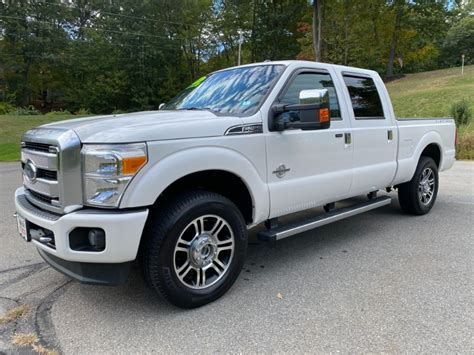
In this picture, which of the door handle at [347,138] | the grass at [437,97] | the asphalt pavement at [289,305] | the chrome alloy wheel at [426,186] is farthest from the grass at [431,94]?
the asphalt pavement at [289,305]

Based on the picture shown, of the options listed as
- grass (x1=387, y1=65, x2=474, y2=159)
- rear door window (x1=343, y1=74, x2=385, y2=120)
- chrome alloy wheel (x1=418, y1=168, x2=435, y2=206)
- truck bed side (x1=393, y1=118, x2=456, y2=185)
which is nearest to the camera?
rear door window (x1=343, y1=74, x2=385, y2=120)

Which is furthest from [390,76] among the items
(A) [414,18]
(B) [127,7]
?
(B) [127,7]

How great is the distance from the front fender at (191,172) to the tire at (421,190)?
118 inches

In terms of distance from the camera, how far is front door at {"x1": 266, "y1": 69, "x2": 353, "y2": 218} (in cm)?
363

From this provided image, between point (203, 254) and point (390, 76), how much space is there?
4273cm

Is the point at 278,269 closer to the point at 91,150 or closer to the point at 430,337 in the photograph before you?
the point at 430,337

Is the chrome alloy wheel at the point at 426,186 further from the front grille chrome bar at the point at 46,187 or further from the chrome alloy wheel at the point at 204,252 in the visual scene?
the front grille chrome bar at the point at 46,187

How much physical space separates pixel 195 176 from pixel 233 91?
111cm

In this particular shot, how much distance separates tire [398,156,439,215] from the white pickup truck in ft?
4.66

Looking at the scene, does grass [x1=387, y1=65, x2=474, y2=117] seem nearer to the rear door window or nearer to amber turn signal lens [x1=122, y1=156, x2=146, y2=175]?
the rear door window

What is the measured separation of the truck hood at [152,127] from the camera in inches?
109

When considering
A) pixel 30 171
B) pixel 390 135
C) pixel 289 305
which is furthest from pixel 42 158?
pixel 390 135

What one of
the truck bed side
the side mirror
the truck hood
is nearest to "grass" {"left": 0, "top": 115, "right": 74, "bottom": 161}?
the truck hood

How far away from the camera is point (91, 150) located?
9.02ft
